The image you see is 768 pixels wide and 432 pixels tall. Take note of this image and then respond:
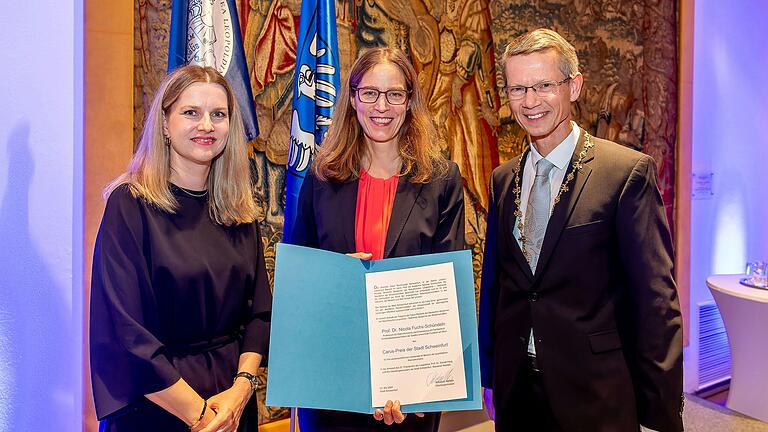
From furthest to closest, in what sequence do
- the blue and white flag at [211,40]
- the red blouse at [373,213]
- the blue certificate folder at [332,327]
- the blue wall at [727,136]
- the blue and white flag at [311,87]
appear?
the blue wall at [727,136] < the blue and white flag at [311,87] < the blue and white flag at [211,40] < the red blouse at [373,213] < the blue certificate folder at [332,327]

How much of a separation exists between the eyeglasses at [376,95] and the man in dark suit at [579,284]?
0.38 meters

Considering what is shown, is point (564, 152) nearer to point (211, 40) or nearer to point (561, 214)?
point (561, 214)

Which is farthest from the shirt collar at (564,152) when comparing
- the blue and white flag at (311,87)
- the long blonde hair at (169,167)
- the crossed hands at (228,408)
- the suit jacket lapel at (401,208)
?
the blue and white flag at (311,87)

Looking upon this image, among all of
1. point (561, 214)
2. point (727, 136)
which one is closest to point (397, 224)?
point (561, 214)

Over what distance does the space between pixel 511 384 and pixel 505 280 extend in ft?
1.06

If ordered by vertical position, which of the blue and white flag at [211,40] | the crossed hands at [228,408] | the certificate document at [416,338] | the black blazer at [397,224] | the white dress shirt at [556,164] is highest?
the blue and white flag at [211,40]

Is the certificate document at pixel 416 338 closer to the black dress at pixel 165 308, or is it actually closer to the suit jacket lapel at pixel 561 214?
the suit jacket lapel at pixel 561 214

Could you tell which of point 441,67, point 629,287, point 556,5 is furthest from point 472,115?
point 629,287

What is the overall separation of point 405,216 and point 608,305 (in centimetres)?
68

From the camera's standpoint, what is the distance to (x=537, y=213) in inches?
72.2

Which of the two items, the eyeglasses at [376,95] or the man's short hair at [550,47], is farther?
the eyeglasses at [376,95]

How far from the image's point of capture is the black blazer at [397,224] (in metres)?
1.88

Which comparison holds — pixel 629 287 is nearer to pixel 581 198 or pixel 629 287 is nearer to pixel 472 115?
pixel 581 198

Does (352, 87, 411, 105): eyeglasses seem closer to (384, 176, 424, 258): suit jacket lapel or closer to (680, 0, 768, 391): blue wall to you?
(384, 176, 424, 258): suit jacket lapel
